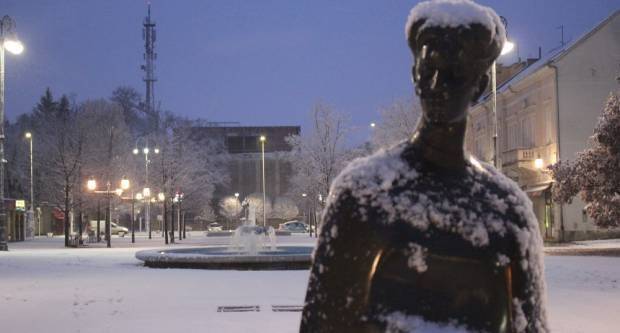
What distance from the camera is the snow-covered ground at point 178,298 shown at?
1115cm

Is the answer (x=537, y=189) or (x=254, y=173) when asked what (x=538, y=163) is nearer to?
(x=537, y=189)

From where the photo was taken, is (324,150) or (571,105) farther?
(324,150)

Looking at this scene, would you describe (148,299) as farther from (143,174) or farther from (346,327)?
(143,174)

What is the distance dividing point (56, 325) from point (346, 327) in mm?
10349

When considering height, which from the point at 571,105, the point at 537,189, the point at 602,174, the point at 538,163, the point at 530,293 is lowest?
the point at 530,293

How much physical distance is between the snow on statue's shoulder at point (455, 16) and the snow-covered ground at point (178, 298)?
335 inches

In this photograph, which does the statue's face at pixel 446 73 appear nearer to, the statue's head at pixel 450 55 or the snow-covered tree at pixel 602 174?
the statue's head at pixel 450 55

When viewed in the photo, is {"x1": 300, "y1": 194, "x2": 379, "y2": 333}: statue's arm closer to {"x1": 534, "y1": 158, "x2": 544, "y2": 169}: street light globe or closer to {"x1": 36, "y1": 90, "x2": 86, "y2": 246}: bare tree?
{"x1": 534, "y1": 158, "x2": 544, "y2": 169}: street light globe

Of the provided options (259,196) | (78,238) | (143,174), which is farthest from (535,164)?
(259,196)

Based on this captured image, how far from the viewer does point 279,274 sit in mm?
20234

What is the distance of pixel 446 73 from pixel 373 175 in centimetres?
34

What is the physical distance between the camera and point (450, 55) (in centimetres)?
200

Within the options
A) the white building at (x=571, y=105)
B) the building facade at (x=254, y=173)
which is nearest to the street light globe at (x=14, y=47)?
the white building at (x=571, y=105)

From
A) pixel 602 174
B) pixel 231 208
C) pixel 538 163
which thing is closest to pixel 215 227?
pixel 231 208
